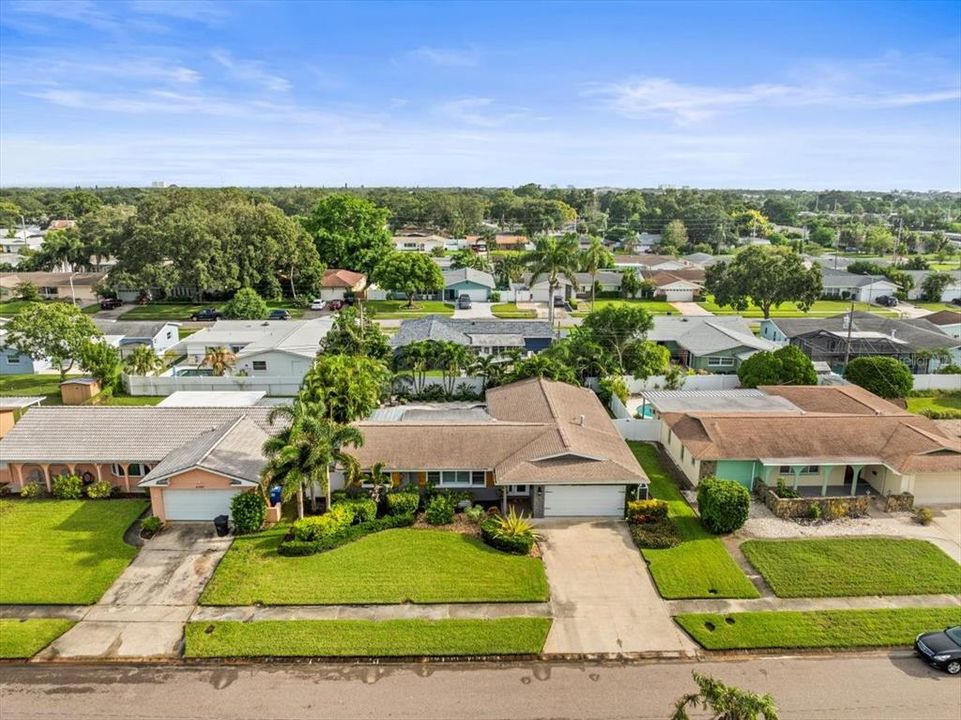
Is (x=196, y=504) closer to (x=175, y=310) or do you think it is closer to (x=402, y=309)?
(x=402, y=309)

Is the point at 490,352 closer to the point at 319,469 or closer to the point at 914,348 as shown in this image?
the point at 319,469

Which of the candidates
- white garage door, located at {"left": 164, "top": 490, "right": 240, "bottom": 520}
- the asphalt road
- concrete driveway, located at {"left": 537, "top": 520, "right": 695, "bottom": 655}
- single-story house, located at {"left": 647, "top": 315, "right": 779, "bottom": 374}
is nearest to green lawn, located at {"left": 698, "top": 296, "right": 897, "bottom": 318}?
single-story house, located at {"left": 647, "top": 315, "right": 779, "bottom": 374}

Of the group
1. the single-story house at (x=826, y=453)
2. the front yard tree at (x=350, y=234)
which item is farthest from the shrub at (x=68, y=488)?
the front yard tree at (x=350, y=234)

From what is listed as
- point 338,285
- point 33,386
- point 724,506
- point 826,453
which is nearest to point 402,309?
point 338,285

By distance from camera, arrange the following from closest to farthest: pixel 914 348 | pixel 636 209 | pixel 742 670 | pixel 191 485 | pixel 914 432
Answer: pixel 742 670 → pixel 191 485 → pixel 914 432 → pixel 914 348 → pixel 636 209

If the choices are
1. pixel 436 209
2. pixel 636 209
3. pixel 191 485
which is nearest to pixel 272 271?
pixel 191 485

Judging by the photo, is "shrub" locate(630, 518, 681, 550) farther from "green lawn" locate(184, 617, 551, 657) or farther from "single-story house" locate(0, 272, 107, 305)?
"single-story house" locate(0, 272, 107, 305)
